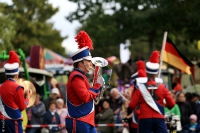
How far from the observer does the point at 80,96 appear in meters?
10.2

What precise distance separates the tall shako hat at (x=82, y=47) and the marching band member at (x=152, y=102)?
3148 millimetres

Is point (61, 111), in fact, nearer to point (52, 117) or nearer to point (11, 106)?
point (52, 117)

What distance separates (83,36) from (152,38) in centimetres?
2511

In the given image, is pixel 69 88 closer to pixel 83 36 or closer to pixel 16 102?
pixel 83 36

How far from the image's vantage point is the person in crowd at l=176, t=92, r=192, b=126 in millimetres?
18953

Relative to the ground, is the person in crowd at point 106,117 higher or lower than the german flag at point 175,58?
lower

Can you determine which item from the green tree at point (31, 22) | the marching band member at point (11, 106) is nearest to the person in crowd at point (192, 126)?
the marching band member at point (11, 106)

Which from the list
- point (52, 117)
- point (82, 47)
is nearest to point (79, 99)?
point (82, 47)

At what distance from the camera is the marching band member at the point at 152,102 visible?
13.5 m

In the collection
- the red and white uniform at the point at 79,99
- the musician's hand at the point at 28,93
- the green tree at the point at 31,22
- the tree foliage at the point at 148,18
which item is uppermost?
the green tree at the point at 31,22

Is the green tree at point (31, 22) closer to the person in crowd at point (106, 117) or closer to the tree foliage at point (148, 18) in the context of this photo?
the tree foliage at point (148, 18)

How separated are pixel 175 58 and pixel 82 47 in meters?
7.33

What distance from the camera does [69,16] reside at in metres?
34.8

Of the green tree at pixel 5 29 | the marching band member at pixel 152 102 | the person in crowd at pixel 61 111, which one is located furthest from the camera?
the green tree at pixel 5 29
